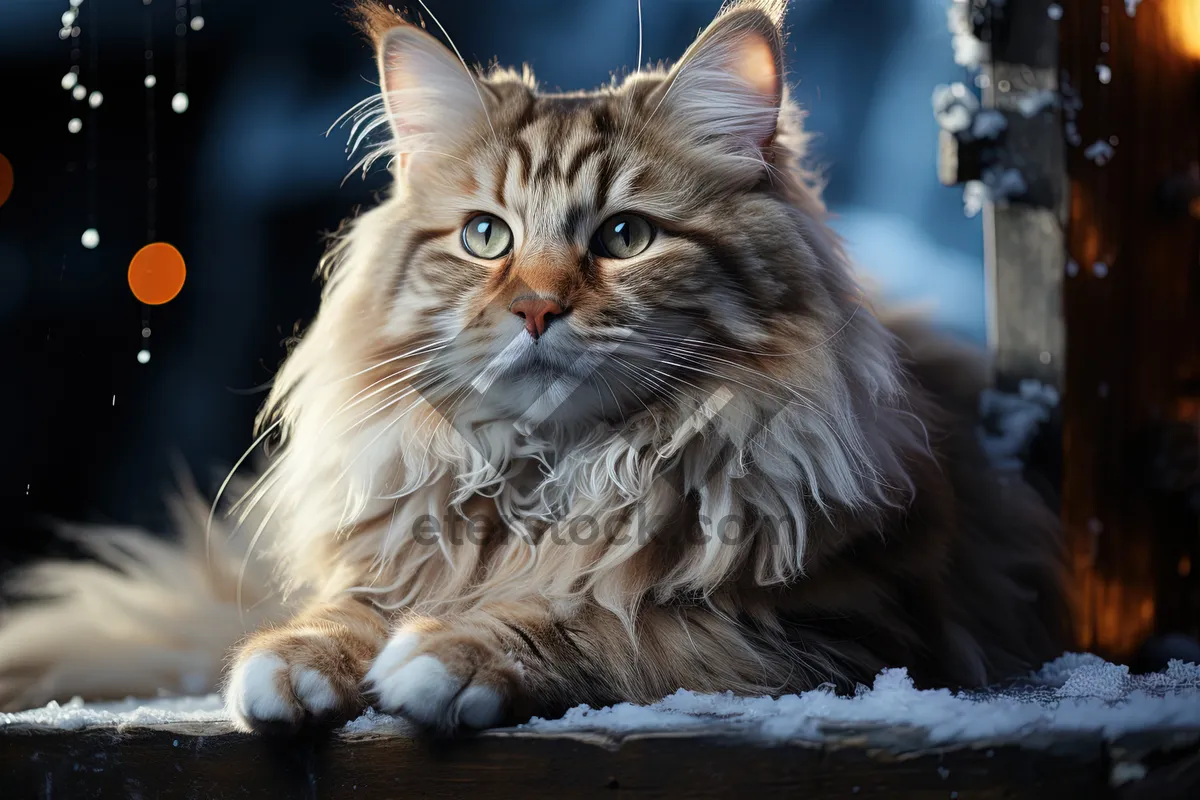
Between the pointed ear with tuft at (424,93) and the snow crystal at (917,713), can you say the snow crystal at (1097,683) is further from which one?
the pointed ear with tuft at (424,93)

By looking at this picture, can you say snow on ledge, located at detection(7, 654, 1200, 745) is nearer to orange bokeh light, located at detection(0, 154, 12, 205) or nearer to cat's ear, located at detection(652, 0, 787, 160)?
cat's ear, located at detection(652, 0, 787, 160)

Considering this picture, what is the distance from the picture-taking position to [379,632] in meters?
1.17

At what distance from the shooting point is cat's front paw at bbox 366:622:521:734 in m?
0.91

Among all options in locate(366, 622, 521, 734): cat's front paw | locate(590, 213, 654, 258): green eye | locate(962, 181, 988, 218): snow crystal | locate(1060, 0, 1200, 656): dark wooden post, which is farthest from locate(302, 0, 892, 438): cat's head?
locate(1060, 0, 1200, 656): dark wooden post

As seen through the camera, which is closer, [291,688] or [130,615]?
[291,688]

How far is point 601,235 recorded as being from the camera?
1.23 m

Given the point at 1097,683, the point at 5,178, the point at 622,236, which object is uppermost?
the point at 5,178

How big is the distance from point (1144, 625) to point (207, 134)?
1.90 meters

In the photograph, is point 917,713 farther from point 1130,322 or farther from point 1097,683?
point 1130,322

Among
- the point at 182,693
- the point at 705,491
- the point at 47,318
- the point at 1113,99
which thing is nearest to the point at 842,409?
the point at 705,491

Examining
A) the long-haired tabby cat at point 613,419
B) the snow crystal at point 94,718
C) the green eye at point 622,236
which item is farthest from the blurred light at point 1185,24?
the snow crystal at point 94,718

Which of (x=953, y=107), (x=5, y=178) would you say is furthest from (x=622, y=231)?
(x=5, y=178)

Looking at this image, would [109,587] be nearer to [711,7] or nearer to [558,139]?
[558,139]

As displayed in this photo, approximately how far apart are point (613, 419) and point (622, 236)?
0.24 metres
